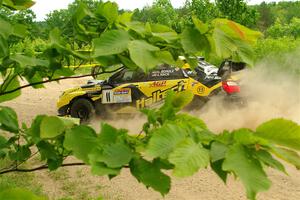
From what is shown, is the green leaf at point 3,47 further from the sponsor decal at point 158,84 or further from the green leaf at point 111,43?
the sponsor decal at point 158,84

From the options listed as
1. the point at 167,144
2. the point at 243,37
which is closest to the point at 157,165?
the point at 167,144

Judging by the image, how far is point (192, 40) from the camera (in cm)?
106

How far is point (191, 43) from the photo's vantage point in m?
1.06

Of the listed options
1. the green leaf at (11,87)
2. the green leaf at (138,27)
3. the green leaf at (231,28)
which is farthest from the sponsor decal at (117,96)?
the green leaf at (231,28)

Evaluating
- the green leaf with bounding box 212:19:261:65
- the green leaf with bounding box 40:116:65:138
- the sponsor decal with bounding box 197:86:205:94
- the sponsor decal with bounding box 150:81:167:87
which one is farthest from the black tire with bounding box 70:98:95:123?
the green leaf with bounding box 212:19:261:65

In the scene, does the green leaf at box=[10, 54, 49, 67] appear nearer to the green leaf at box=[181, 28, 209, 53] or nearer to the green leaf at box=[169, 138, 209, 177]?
the green leaf at box=[181, 28, 209, 53]

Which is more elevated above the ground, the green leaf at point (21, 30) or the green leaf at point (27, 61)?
the green leaf at point (21, 30)

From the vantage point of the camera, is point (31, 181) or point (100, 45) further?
point (31, 181)

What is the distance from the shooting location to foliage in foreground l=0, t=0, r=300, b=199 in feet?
2.69

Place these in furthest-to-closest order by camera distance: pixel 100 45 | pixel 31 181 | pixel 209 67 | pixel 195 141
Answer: pixel 209 67
pixel 31 181
pixel 100 45
pixel 195 141

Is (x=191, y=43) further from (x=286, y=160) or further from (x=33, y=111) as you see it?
(x=33, y=111)

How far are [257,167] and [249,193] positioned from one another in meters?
0.06

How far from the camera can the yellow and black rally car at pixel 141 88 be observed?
9.16 meters

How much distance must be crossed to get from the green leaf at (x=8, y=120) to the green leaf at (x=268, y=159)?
30.5 inches
